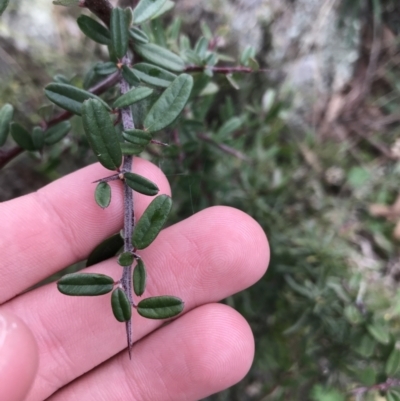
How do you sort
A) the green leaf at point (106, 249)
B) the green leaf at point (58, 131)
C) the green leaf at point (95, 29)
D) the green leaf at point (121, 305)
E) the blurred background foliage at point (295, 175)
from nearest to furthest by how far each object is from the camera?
the green leaf at point (121, 305)
the green leaf at point (95, 29)
the green leaf at point (106, 249)
the green leaf at point (58, 131)
the blurred background foliage at point (295, 175)

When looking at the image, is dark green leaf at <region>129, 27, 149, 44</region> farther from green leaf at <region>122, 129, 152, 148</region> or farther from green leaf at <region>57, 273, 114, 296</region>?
green leaf at <region>57, 273, 114, 296</region>

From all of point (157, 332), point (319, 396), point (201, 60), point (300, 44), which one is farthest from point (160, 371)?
point (300, 44)

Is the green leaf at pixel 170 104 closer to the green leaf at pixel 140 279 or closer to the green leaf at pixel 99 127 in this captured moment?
the green leaf at pixel 99 127

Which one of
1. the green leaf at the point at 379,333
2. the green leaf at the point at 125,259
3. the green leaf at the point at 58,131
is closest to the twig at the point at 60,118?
the green leaf at the point at 58,131

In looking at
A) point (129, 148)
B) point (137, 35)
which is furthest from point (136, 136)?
point (137, 35)

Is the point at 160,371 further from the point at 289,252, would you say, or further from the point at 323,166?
the point at 323,166

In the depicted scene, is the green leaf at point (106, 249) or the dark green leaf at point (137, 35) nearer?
the dark green leaf at point (137, 35)

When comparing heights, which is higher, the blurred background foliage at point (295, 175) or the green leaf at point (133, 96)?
the green leaf at point (133, 96)
